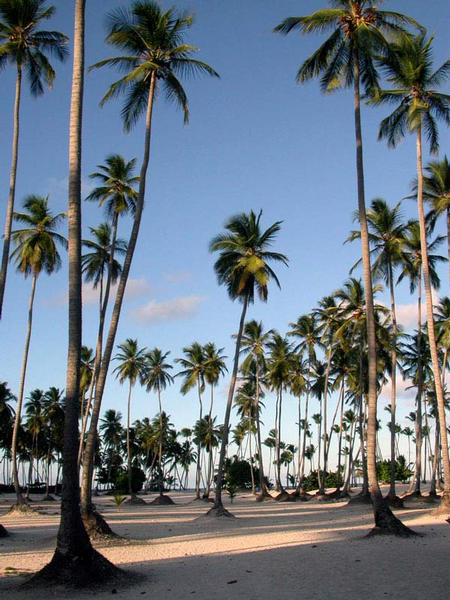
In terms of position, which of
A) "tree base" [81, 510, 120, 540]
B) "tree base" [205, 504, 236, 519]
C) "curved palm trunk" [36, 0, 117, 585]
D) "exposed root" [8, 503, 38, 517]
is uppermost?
"curved palm trunk" [36, 0, 117, 585]

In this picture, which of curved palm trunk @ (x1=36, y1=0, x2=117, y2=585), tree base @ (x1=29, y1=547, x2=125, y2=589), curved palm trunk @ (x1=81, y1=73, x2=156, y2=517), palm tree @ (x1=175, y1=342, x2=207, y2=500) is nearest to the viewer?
tree base @ (x1=29, y1=547, x2=125, y2=589)

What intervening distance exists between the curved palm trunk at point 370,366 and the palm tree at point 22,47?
1194cm

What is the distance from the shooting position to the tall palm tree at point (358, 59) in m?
19.0

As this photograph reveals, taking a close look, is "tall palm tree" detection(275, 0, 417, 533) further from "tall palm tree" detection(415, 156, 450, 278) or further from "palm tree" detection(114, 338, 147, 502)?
"palm tree" detection(114, 338, 147, 502)

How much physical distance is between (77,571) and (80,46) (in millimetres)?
11600

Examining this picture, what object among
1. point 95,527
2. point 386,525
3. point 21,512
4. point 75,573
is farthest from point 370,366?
point 21,512

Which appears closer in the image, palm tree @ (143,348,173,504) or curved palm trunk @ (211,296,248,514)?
curved palm trunk @ (211,296,248,514)

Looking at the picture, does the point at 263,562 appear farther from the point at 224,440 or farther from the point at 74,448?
the point at 224,440

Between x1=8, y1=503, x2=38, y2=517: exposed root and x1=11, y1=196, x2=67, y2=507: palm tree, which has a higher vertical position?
x1=11, y1=196, x2=67, y2=507: palm tree

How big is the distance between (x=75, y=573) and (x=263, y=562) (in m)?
5.12

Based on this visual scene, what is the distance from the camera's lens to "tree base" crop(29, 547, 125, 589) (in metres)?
10.6

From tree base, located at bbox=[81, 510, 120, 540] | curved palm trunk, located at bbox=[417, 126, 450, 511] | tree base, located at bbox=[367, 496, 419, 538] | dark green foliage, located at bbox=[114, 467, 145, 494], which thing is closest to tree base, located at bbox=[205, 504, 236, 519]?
curved palm trunk, located at bbox=[417, 126, 450, 511]

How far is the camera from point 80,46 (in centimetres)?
1366

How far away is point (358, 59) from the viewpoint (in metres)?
Answer: 20.7
